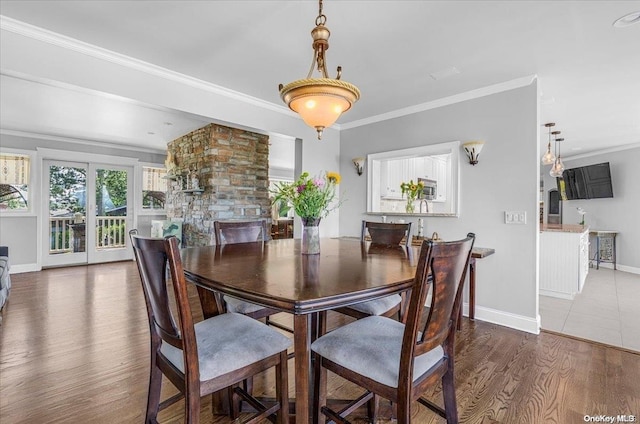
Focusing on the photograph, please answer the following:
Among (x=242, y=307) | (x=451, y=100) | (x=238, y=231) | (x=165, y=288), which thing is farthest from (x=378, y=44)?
(x=165, y=288)

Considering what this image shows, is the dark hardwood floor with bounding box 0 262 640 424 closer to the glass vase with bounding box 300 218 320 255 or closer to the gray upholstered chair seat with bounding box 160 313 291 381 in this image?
the gray upholstered chair seat with bounding box 160 313 291 381

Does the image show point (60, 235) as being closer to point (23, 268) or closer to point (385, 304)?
point (23, 268)

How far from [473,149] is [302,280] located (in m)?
2.77

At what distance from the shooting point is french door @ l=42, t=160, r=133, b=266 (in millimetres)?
5812

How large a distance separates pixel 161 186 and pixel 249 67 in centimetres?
512

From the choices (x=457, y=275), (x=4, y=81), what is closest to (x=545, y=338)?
(x=457, y=275)

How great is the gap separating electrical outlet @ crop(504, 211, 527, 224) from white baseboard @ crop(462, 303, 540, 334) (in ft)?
2.98

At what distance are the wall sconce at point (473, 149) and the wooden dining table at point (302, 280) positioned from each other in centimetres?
186

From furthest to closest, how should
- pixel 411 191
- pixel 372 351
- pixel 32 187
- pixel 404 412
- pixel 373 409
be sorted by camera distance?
pixel 32 187 < pixel 411 191 < pixel 373 409 < pixel 372 351 < pixel 404 412

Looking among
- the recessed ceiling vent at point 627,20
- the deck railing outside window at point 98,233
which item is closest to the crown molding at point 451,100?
the recessed ceiling vent at point 627,20

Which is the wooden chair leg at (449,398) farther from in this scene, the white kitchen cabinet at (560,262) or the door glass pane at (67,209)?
the door glass pane at (67,209)

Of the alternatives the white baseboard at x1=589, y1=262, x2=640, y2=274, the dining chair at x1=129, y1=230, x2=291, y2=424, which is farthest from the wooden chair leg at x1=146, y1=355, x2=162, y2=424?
the white baseboard at x1=589, y1=262, x2=640, y2=274

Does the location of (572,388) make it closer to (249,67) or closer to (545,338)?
(545,338)

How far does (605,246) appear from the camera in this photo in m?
6.32
